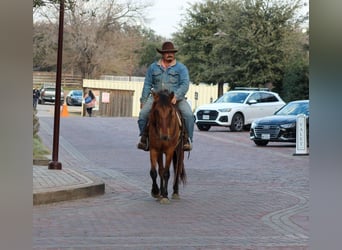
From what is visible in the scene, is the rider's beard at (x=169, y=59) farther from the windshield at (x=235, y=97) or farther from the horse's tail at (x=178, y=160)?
the windshield at (x=235, y=97)

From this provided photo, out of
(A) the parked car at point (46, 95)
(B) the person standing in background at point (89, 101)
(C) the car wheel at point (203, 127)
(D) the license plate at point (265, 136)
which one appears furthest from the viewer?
(B) the person standing in background at point (89, 101)

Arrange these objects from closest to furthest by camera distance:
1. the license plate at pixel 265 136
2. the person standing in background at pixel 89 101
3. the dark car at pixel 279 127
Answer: the dark car at pixel 279 127 < the license plate at pixel 265 136 < the person standing in background at pixel 89 101

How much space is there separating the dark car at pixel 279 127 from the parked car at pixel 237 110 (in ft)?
19.4

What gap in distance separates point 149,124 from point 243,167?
23.1ft

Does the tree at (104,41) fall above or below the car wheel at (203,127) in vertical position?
above

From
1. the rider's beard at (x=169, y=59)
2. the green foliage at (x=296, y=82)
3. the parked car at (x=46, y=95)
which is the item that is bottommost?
the rider's beard at (x=169, y=59)

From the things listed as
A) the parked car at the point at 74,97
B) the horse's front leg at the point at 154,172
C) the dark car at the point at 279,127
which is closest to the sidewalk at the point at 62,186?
the horse's front leg at the point at 154,172

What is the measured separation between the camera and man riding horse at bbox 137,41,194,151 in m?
11.0

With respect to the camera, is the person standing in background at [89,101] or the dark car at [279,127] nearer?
the dark car at [279,127]

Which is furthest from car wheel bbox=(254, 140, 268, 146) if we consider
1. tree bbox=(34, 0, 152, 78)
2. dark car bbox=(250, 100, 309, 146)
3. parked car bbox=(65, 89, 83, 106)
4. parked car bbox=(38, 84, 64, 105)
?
parked car bbox=(65, 89, 83, 106)

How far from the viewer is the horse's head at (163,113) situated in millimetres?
10477

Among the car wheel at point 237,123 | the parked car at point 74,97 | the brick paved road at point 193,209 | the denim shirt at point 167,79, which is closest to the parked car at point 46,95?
the parked car at point 74,97

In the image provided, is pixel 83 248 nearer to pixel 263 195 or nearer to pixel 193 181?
pixel 263 195
